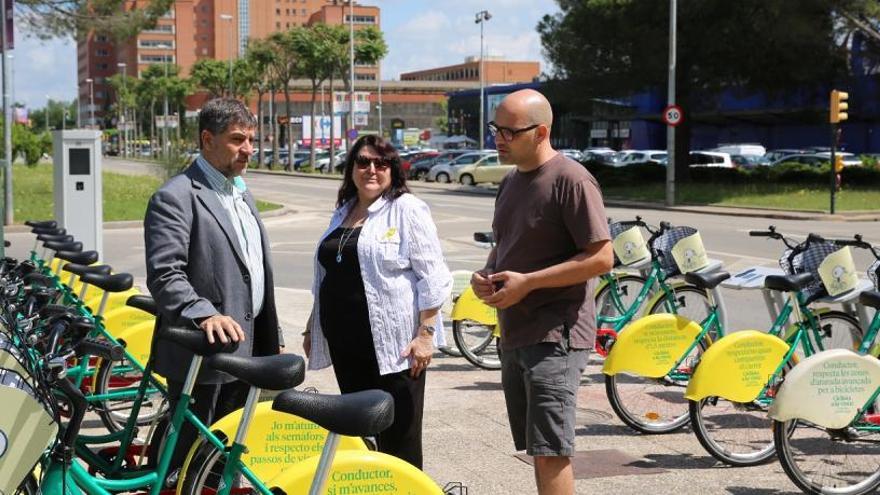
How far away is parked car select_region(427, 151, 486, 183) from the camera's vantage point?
174ft

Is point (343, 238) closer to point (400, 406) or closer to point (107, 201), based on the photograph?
point (400, 406)

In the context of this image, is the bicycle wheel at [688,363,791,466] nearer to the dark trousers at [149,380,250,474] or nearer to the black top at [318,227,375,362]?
the black top at [318,227,375,362]

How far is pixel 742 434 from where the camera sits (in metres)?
6.56

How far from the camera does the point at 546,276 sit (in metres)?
4.23

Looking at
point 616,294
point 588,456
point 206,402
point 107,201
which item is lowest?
point 588,456

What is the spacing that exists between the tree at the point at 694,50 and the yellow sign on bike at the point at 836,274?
95.0 feet

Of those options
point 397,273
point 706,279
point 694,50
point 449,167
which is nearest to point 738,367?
point 706,279

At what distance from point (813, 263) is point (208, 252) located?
4.05m

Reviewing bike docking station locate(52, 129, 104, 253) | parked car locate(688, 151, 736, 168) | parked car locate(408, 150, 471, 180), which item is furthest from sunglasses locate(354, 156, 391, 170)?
parked car locate(408, 150, 471, 180)

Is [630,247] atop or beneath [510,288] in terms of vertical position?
beneath

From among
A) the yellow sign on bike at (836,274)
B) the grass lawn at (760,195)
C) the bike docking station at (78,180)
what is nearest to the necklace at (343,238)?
the yellow sign on bike at (836,274)

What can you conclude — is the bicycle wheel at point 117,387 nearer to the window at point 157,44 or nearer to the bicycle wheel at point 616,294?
the bicycle wheel at point 616,294

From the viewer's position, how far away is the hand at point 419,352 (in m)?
4.68

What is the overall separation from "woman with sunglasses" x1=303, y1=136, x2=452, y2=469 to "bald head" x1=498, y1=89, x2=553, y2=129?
68cm
